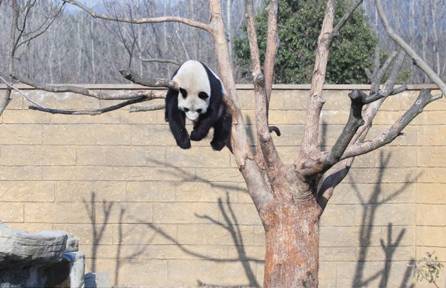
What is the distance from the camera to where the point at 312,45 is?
1114 centimetres

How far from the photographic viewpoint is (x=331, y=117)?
298 inches

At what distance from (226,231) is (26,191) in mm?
1871

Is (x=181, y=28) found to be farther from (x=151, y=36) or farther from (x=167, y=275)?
(x=167, y=275)

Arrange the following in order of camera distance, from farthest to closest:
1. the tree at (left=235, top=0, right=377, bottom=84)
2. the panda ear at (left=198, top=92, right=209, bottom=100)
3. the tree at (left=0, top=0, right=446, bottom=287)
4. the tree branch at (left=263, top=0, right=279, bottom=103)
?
the tree at (left=235, top=0, right=377, bottom=84)
the panda ear at (left=198, top=92, right=209, bottom=100)
the tree branch at (left=263, top=0, right=279, bottom=103)
the tree at (left=0, top=0, right=446, bottom=287)

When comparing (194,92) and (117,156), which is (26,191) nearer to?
(117,156)

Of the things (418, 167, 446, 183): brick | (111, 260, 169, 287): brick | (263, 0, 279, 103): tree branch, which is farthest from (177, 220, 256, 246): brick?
(263, 0, 279, 103): tree branch

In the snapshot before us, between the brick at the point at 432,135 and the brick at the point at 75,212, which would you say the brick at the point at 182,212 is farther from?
the brick at the point at 432,135

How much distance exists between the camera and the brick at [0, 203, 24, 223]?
762 cm

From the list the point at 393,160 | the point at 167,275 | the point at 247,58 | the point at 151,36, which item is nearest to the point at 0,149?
the point at 167,275

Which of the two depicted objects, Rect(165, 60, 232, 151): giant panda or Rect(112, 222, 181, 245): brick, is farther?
Rect(112, 222, 181, 245): brick

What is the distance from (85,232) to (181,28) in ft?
22.5

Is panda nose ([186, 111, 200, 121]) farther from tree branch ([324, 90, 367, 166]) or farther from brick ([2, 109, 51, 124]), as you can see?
brick ([2, 109, 51, 124])

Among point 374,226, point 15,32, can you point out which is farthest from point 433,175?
point 15,32

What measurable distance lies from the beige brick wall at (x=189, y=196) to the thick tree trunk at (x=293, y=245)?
272 cm
